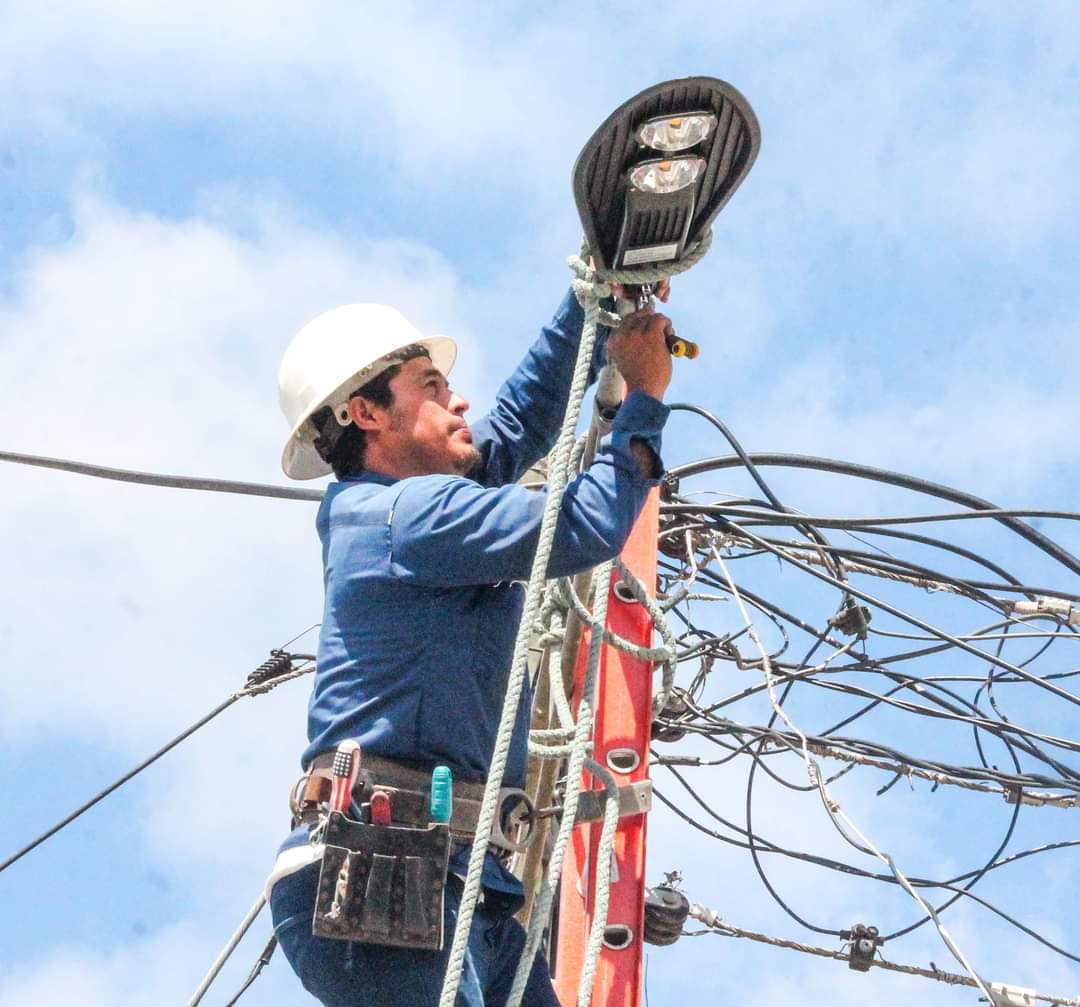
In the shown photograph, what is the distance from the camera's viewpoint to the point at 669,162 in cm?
377

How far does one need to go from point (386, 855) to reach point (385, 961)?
0.21 metres

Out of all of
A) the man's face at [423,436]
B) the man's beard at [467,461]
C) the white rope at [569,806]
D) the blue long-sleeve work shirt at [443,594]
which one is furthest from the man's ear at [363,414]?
the white rope at [569,806]

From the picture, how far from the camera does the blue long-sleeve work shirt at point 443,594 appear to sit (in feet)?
12.3

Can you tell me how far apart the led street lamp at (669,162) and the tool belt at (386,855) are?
48.6 inches

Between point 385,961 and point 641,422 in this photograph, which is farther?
point 641,422

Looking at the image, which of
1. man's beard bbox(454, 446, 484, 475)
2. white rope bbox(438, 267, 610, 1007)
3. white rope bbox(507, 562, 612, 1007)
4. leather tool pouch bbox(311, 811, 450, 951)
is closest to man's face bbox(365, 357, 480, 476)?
man's beard bbox(454, 446, 484, 475)

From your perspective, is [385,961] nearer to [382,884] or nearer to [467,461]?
[382,884]

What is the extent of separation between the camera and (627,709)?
4914 millimetres

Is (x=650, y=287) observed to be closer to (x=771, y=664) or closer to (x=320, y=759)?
(x=320, y=759)

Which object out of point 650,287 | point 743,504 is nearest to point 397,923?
point 650,287

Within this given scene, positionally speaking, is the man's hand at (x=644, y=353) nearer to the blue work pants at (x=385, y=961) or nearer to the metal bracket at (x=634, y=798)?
the blue work pants at (x=385, y=961)

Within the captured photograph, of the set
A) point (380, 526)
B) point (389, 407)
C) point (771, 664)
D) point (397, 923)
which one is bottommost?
point (397, 923)

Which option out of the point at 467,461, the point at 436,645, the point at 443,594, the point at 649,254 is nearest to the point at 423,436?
the point at 467,461

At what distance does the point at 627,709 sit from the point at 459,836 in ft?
3.92
